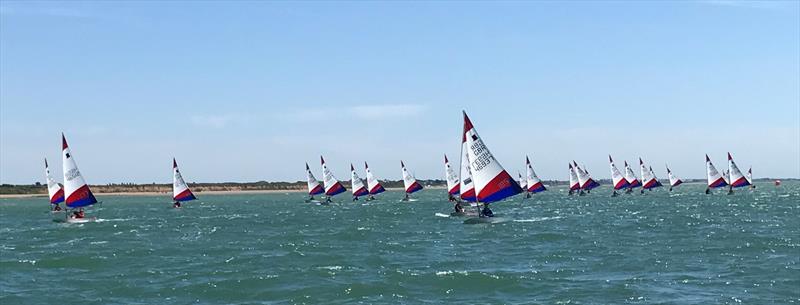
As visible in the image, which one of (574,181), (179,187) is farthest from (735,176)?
(179,187)

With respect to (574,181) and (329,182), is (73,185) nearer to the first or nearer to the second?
(329,182)

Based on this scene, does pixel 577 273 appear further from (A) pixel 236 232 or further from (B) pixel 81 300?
(A) pixel 236 232

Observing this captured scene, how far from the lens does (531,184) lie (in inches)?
4643

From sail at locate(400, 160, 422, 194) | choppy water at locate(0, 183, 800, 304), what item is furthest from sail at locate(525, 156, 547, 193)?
choppy water at locate(0, 183, 800, 304)

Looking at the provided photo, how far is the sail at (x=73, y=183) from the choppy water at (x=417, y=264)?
10.2 m

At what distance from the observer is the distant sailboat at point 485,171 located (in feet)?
175

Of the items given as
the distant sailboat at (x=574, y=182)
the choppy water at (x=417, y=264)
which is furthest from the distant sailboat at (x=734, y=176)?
the choppy water at (x=417, y=264)

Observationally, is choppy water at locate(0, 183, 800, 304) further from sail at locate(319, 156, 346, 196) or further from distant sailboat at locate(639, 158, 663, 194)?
distant sailboat at locate(639, 158, 663, 194)

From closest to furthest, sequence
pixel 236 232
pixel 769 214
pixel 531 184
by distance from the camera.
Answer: pixel 236 232 < pixel 769 214 < pixel 531 184

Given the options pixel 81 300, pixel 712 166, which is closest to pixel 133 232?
pixel 81 300

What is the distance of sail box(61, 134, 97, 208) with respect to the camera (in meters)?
69.3

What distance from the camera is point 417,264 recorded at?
3594 centimetres

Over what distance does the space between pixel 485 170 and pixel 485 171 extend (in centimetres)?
6

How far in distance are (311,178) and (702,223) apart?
71.0 metres
